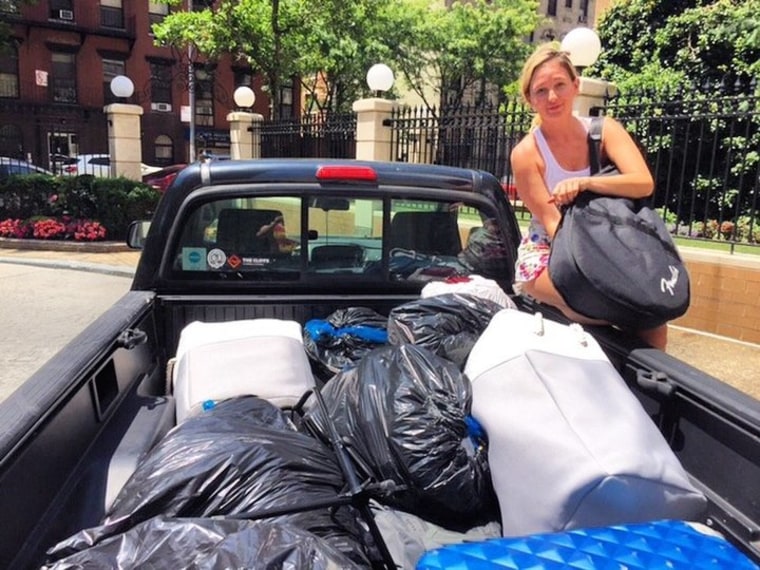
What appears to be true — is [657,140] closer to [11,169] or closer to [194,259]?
[194,259]

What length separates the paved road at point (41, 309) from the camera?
251 inches

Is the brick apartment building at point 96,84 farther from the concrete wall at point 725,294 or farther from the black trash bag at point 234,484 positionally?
the black trash bag at point 234,484

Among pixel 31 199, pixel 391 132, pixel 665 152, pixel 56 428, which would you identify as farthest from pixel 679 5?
pixel 56 428

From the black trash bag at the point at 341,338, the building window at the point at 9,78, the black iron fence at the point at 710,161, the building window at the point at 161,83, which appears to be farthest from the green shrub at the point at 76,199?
the building window at the point at 161,83

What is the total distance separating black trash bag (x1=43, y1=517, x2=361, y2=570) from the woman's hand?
65.7 inches

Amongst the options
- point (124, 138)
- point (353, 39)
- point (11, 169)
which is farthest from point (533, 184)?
point (353, 39)

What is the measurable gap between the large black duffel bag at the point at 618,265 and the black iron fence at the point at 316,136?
11100 millimetres

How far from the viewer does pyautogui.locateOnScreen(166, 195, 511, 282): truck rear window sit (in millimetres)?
2957

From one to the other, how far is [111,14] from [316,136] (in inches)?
1055

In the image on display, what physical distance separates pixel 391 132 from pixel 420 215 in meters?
9.20

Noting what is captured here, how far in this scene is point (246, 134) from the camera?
17156mm

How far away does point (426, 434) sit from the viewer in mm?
1737

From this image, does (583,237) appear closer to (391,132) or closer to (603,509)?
(603,509)

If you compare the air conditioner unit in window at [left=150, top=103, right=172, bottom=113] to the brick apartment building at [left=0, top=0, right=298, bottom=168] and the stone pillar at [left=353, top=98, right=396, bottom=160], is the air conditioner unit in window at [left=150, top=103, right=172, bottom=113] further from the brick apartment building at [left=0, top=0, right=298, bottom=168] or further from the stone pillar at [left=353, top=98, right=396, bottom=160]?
the stone pillar at [left=353, top=98, right=396, bottom=160]
